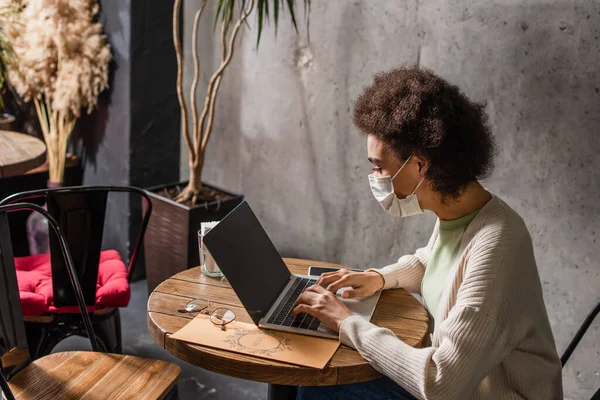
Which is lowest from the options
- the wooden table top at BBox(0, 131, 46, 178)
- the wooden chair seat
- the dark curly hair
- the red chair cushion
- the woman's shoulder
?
the red chair cushion

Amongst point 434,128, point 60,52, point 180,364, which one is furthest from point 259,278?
point 60,52

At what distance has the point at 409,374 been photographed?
1476 mm

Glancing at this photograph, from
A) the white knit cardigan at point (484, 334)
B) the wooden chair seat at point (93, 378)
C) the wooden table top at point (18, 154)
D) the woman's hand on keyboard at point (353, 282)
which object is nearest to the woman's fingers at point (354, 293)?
the woman's hand on keyboard at point (353, 282)

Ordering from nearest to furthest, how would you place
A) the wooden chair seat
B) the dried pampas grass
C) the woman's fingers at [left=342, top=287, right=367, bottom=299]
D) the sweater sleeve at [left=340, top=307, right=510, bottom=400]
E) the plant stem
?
the sweater sleeve at [left=340, top=307, right=510, bottom=400] < the wooden chair seat < the woman's fingers at [left=342, top=287, right=367, bottom=299] < the plant stem < the dried pampas grass

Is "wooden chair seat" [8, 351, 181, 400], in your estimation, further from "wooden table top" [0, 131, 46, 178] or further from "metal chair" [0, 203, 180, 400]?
"wooden table top" [0, 131, 46, 178]

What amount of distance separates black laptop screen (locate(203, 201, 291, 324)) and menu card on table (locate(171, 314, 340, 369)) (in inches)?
2.3

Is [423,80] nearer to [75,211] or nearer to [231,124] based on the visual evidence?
[75,211]

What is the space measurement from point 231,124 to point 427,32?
1.22 meters

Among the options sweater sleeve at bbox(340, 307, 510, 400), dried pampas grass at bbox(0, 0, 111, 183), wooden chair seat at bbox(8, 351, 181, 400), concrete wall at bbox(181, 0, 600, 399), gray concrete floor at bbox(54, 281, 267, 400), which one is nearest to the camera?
sweater sleeve at bbox(340, 307, 510, 400)

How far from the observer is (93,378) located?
181 centimetres

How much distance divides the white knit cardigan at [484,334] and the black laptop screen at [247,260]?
25 centimetres

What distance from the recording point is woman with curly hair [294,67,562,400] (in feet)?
4.88

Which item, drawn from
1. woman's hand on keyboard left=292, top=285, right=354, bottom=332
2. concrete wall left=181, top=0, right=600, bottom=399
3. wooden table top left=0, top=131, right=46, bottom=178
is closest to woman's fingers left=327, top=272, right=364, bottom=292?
woman's hand on keyboard left=292, top=285, right=354, bottom=332

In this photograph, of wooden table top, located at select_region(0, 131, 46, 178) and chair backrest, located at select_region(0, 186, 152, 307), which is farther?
wooden table top, located at select_region(0, 131, 46, 178)
